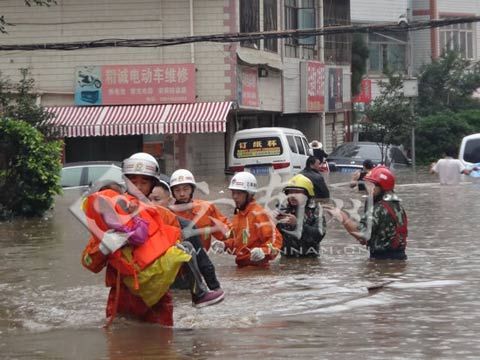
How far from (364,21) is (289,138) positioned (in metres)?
32.4

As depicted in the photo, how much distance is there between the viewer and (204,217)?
11.8 meters

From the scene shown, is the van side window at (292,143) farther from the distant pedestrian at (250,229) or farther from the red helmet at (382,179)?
the red helmet at (382,179)

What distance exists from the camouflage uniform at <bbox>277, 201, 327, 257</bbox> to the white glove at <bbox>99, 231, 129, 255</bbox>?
546 centimetres

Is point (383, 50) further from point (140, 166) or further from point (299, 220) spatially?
point (140, 166)

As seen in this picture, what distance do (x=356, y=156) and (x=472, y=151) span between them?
7.74m

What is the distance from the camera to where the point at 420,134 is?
51344 millimetres

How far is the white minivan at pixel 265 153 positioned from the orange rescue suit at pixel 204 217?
65.0 ft

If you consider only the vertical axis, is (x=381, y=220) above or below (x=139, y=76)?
below

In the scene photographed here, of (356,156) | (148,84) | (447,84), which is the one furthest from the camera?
(447,84)

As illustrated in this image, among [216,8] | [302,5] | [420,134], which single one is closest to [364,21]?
[420,134]

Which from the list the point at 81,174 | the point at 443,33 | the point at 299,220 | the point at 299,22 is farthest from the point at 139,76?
the point at 443,33

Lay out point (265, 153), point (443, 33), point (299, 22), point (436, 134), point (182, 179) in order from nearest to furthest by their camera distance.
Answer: point (182, 179) → point (265, 153) → point (299, 22) → point (436, 134) → point (443, 33)

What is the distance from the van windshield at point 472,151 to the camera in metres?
31.2

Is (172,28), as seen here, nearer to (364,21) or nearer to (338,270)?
(338,270)
